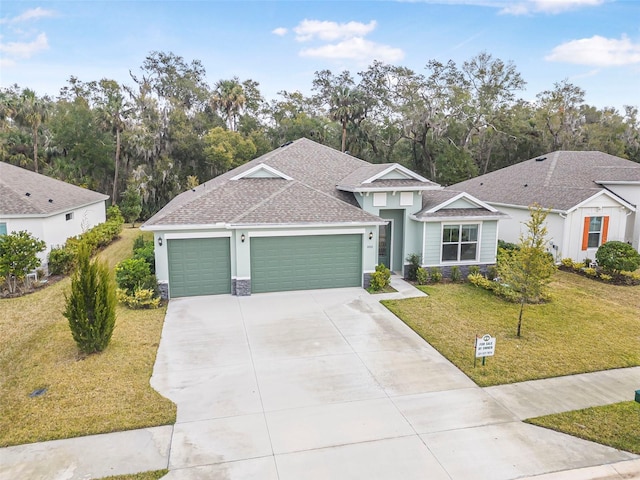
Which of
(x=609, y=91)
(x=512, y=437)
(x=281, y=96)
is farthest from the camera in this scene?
(x=281, y=96)

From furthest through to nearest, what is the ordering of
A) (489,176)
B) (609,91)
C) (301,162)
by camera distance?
(609,91) < (489,176) < (301,162)

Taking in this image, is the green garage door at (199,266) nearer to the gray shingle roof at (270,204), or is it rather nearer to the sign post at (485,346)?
the gray shingle roof at (270,204)

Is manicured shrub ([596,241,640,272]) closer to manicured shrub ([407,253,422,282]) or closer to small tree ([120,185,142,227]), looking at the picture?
manicured shrub ([407,253,422,282])

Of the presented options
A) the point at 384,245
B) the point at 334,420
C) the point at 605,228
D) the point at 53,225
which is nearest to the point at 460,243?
the point at 384,245

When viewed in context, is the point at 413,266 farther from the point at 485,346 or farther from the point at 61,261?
the point at 61,261

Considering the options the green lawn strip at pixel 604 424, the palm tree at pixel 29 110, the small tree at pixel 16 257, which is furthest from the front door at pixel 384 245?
the palm tree at pixel 29 110

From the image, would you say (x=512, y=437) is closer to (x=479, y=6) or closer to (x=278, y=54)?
(x=479, y=6)

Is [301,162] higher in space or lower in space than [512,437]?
higher

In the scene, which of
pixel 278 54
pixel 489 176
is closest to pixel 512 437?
pixel 489 176
